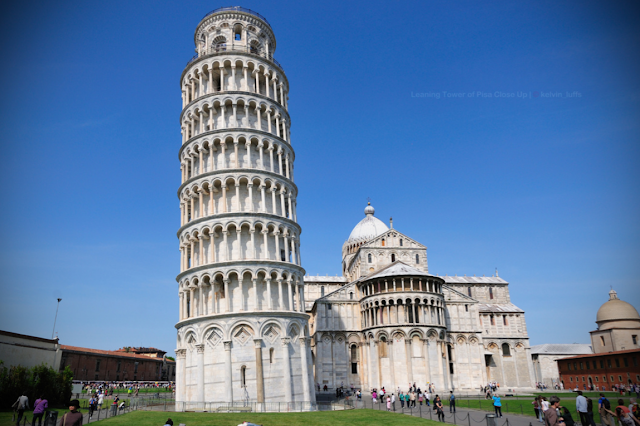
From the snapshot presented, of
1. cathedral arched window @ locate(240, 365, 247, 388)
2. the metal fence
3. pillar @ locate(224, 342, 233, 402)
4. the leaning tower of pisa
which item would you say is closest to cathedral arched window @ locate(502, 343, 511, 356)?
the leaning tower of pisa

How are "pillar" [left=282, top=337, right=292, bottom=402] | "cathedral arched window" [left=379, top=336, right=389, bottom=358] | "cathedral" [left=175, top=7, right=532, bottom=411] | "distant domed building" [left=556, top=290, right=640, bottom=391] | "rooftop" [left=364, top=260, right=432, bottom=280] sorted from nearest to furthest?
1. "pillar" [left=282, top=337, right=292, bottom=402]
2. "cathedral" [left=175, top=7, right=532, bottom=411]
3. "cathedral arched window" [left=379, top=336, right=389, bottom=358]
4. "distant domed building" [left=556, top=290, right=640, bottom=391]
5. "rooftop" [left=364, top=260, right=432, bottom=280]

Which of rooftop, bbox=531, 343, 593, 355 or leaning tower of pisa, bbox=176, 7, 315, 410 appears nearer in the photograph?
leaning tower of pisa, bbox=176, 7, 315, 410

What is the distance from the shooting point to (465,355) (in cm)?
6438

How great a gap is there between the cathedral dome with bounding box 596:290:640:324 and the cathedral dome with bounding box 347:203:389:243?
3928 cm

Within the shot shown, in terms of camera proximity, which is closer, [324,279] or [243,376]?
[243,376]

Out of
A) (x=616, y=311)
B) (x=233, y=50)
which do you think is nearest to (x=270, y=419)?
(x=233, y=50)

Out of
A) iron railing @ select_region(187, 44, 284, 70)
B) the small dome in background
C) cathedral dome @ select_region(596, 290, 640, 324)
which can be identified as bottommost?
cathedral dome @ select_region(596, 290, 640, 324)

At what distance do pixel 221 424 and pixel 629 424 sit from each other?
62.0ft

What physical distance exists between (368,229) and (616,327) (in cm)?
4362

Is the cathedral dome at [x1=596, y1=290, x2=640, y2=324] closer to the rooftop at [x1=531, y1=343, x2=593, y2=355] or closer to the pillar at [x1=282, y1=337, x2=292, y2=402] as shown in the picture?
the rooftop at [x1=531, y1=343, x2=593, y2=355]

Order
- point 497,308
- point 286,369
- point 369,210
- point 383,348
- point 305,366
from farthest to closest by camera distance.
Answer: point 369,210 → point 497,308 → point 383,348 → point 305,366 → point 286,369

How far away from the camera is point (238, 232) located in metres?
38.6

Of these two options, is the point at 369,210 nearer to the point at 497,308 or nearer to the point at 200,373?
the point at 497,308

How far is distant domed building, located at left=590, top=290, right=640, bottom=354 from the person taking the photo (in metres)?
76.7
